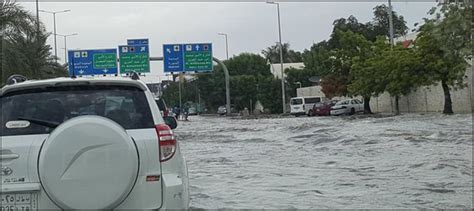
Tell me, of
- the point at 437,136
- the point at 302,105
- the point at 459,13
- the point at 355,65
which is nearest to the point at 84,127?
the point at 459,13

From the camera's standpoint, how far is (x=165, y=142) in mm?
5078

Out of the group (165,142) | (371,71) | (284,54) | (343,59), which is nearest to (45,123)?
(165,142)

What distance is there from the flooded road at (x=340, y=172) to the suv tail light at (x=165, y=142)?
3.32m

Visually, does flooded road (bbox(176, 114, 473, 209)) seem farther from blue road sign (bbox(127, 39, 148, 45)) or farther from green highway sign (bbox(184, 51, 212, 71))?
blue road sign (bbox(127, 39, 148, 45))

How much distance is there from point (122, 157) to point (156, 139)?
0.40 m

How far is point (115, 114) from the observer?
5.09m

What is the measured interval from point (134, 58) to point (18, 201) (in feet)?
136

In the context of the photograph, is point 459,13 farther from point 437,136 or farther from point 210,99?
point 210,99

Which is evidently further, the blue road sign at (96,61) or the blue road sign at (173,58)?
the blue road sign at (173,58)

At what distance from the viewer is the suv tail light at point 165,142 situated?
5.04m

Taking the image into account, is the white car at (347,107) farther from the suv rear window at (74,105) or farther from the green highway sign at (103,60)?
the suv rear window at (74,105)

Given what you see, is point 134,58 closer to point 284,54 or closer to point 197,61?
point 197,61

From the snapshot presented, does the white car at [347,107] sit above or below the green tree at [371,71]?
below

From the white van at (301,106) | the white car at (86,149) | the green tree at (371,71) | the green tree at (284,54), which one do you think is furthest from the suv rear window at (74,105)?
the green tree at (284,54)
